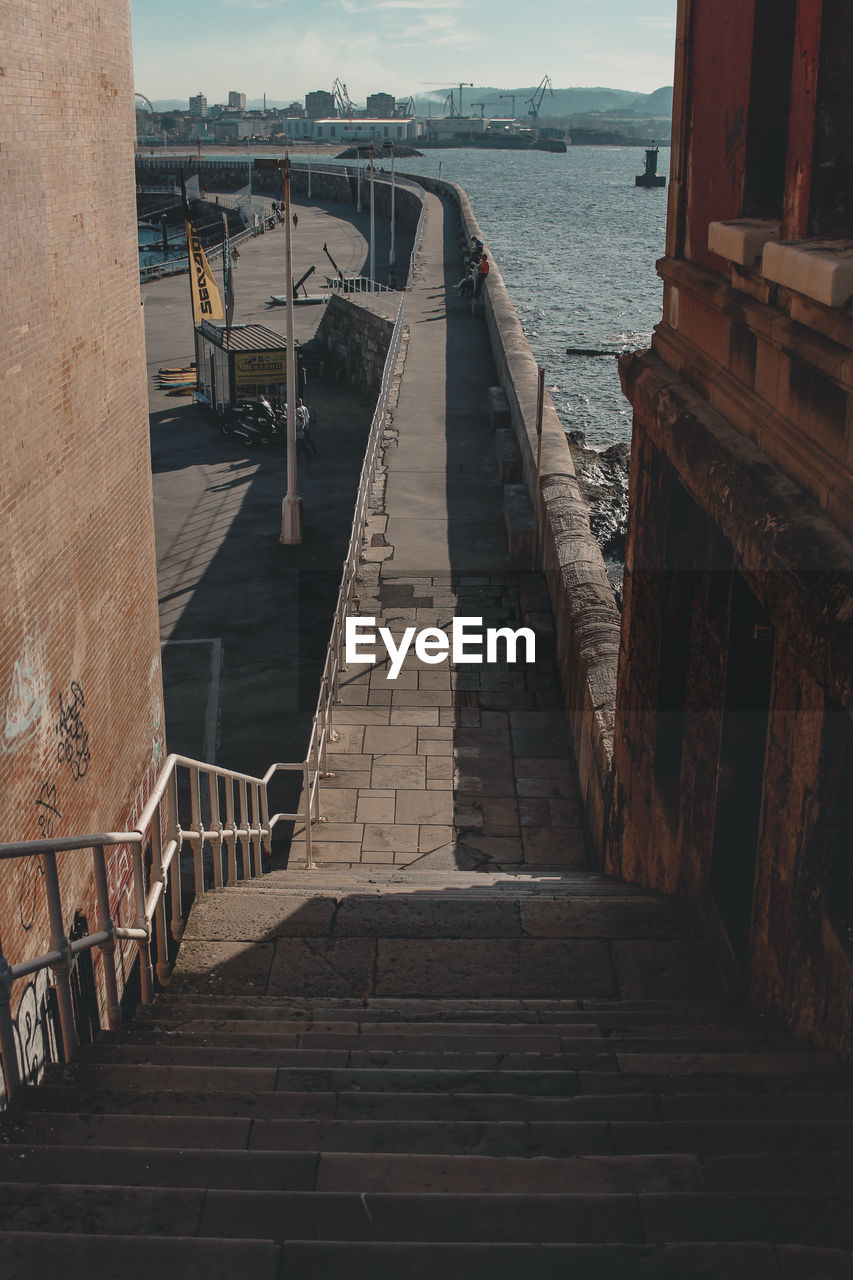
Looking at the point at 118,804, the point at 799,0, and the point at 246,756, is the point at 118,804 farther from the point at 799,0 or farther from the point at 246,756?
the point at 799,0

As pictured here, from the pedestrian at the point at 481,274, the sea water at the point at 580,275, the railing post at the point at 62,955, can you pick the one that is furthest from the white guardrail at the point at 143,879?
the sea water at the point at 580,275

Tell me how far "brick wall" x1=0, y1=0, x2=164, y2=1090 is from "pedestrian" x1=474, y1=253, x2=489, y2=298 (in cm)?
2635

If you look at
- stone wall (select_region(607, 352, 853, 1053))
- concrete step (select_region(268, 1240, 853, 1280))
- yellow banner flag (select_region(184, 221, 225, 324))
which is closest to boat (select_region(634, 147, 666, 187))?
yellow banner flag (select_region(184, 221, 225, 324))

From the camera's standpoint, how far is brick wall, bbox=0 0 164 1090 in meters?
6.81

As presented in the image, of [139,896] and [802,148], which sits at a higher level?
[802,148]

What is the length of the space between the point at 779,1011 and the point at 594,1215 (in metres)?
2.17

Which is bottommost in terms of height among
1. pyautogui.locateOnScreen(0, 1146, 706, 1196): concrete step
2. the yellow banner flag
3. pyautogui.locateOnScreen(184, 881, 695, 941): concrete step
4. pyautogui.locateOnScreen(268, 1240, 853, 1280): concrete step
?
pyautogui.locateOnScreen(184, 881, 695, 941): concrete step

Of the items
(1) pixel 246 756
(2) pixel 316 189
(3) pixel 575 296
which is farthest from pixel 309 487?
(2) pixel 316 189

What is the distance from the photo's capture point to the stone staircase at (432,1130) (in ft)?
8.89

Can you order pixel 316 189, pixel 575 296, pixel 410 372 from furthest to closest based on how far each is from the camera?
pixel 316 189, pixel 575 296, pixel 410 372

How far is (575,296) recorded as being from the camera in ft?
190

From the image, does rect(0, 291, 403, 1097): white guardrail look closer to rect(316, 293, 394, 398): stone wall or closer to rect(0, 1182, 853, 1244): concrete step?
rect(0, 1182, 853, 1244): concrete step

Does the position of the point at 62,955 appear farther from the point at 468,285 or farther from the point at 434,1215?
the point at 468,285

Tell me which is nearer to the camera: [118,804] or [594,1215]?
[594,1215]
